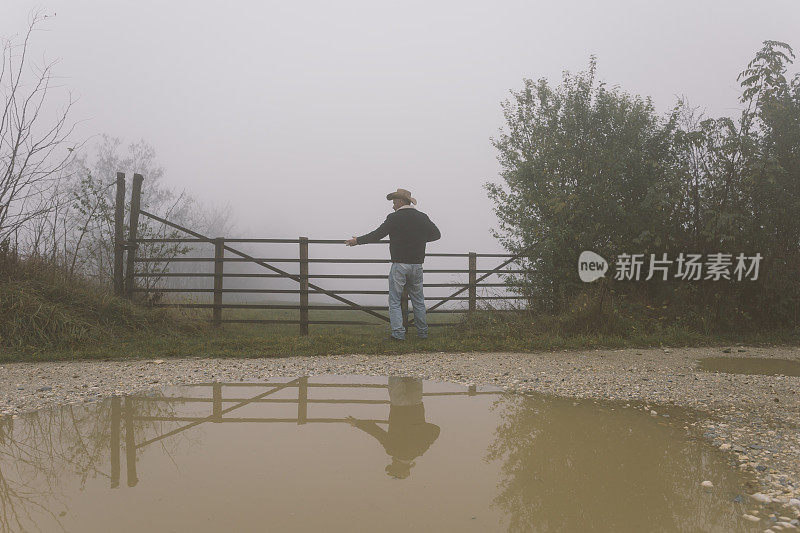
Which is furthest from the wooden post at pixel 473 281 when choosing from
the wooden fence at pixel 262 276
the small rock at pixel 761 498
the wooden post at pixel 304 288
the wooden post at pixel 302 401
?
the small rock at pixel 761 498

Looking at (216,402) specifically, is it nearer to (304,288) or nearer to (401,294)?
(401,294)

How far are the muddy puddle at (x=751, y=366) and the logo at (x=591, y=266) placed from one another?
239 cm

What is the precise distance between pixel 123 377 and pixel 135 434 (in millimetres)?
1944

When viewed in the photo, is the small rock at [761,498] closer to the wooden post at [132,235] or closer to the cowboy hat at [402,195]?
the cowboy hat at [402,195]

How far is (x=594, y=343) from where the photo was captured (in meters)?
7.21

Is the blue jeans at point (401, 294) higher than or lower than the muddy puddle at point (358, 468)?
higher

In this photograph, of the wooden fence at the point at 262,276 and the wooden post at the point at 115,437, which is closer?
the wooden post at the point at 115,437

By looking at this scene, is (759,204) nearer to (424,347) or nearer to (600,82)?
(600,82)

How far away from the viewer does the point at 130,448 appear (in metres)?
3.07

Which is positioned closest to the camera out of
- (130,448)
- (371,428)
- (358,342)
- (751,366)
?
(130,448)

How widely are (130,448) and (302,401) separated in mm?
1331

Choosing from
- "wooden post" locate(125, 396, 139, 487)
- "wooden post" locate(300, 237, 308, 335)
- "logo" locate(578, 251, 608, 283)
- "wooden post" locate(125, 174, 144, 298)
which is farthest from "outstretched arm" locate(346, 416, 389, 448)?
"wooden post" locate(125, 174, 144, 298)

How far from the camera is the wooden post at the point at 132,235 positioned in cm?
891

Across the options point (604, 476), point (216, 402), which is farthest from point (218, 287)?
point (604, 476)
